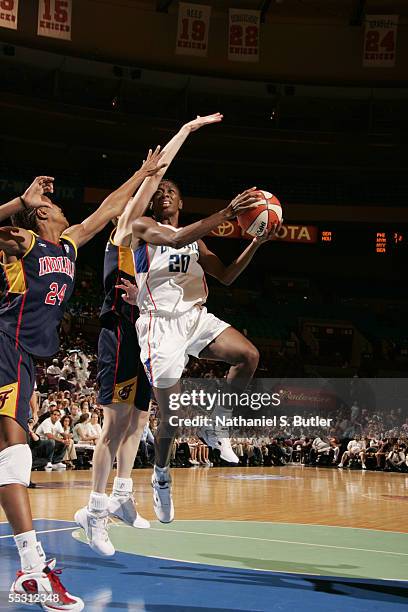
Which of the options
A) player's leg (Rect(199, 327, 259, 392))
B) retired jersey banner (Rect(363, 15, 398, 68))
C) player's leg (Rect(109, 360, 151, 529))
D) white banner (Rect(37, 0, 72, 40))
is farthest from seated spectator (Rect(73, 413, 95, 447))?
retired jersey banner (Rect(363, 15, 398, 68))

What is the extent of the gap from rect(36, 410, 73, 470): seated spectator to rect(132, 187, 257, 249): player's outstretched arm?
8.98 meters

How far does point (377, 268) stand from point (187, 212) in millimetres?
7678

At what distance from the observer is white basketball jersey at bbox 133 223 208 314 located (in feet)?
17.9

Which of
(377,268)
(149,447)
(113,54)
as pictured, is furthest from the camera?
(377,268)

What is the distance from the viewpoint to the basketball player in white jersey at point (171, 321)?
207 inches

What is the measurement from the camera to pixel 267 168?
88.2ft

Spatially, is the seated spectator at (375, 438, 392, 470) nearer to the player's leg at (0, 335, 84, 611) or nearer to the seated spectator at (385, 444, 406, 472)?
the seated spectator at (385, 444, 406, 472)

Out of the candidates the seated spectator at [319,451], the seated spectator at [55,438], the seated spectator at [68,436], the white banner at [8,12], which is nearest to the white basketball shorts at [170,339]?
the seated spectator at [55,438]

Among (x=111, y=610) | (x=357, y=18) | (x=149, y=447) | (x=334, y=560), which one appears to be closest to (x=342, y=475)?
(x=149, y=447)

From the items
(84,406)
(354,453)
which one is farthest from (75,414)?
(354,453)

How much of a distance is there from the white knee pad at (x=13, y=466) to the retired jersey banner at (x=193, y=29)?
1961cm

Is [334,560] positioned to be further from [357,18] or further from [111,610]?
[357,18]

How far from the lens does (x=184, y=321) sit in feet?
18.1

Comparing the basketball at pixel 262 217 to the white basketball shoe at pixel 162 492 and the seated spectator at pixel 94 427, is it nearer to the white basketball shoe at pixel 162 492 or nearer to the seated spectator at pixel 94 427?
the white basketball shoe at pixel 162 492
